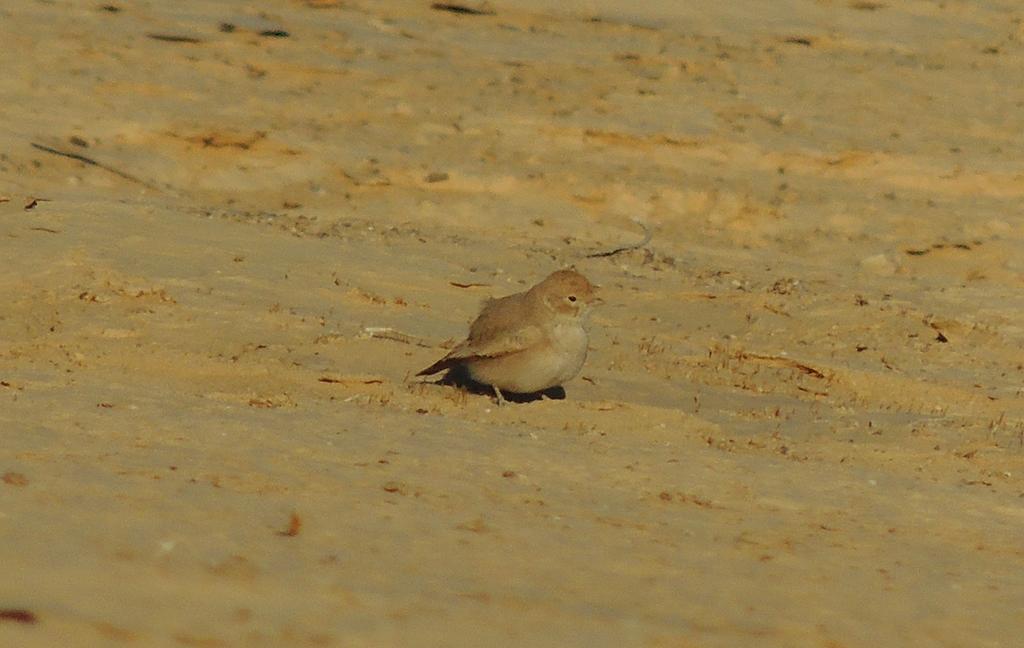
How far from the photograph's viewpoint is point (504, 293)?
12.5 m

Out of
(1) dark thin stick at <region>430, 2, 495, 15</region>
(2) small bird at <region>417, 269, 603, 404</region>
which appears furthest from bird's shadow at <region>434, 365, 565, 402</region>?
(1) dark thin stick at <region>430, 2, 495, 15</region>

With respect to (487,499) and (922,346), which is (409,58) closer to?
(922,346)

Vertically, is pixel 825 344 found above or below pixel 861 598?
below

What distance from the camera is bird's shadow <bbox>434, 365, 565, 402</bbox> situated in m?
9.78

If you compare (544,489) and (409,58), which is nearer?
(544,489)

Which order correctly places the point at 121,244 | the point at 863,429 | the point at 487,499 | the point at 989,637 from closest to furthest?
the point at 989,637 → the point at 487,499 → the point at 863,429 → the point at 121,244

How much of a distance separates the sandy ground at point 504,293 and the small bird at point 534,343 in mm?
183

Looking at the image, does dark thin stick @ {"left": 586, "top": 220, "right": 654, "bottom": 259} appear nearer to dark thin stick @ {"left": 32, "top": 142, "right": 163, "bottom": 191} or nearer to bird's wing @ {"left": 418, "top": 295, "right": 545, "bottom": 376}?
dark thin stick @ {"left": 32, "top": 142, "right": 163, "bottom": 191}

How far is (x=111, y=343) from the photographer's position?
32.6 feet

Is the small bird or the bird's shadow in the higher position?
the small bird

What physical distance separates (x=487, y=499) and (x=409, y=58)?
40.9ft

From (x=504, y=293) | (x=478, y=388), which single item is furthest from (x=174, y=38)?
(x=478, y=388)

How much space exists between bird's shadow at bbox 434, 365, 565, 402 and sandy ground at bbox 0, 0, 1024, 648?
13 centimetres

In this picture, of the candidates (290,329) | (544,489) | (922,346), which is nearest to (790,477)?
(544,489)
